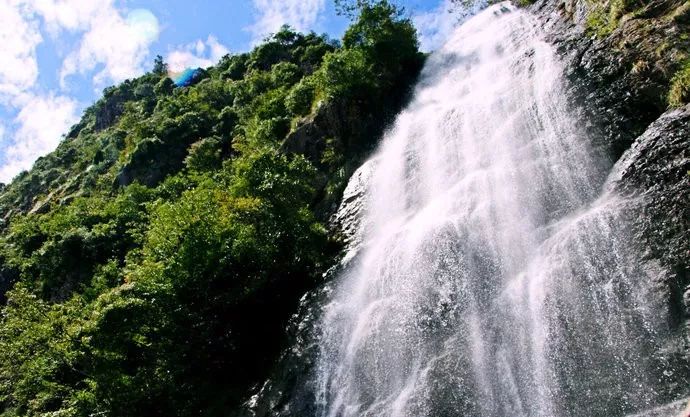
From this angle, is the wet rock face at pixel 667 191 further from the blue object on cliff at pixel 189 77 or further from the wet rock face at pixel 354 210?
the blue object on cliff at pixel 189 77

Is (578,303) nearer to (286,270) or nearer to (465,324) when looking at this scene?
(465,324)

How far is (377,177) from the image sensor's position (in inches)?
912

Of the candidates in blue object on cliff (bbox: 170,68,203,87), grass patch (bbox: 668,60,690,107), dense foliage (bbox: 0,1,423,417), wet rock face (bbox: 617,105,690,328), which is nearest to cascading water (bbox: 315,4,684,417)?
wet rock face (bbox: 617,105,690,328)

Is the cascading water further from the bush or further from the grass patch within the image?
the bush

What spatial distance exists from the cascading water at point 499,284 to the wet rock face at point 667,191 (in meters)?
0.40

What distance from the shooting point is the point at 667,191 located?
491 inches

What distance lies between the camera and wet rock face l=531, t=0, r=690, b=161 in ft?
49.7

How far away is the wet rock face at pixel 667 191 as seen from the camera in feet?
36.3

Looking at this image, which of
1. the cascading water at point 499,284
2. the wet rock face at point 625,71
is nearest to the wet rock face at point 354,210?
the cascading water at point 499,284

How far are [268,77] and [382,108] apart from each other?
28479 mm

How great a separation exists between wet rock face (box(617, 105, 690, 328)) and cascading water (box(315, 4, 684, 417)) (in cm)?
40

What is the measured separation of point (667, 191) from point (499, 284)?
452cm

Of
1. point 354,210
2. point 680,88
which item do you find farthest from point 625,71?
point 354,210

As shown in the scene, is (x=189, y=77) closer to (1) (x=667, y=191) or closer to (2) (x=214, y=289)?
(2) (x=214, y=289)
